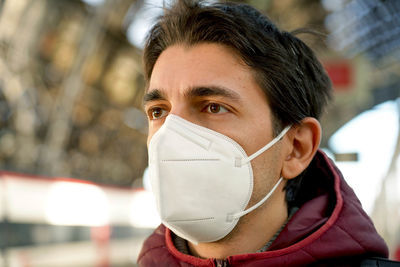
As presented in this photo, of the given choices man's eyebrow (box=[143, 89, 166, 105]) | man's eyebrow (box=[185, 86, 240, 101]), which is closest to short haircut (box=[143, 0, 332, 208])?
man's eyebrow (box=[185, 86, 240, 101])

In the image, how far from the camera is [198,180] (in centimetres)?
172

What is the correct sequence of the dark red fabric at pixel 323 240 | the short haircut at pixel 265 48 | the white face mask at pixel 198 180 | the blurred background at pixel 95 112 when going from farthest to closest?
1. the blurred background at pixel 95 112
2. the short haircut at pixel 265 48
3. the white face mask at pixel 198 180
4. the dark red fabric at pixel 323 240

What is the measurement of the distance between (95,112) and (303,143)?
15.2 m

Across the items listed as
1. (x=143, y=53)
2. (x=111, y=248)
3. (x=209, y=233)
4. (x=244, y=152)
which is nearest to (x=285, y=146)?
(x=244, y=152)

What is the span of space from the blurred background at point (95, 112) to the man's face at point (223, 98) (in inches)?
18.7

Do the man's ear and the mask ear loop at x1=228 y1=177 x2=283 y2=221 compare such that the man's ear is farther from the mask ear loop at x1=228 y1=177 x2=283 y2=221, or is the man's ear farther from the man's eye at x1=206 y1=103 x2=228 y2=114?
the man's eye at x1=206 y1=103 x2=228 y2=114

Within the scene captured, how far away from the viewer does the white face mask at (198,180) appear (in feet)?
5.59

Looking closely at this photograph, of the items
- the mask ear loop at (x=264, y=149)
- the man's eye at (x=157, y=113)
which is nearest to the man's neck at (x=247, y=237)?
the mask ear loop at (x=264, y=149)

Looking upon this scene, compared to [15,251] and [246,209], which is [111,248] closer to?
[15,251]

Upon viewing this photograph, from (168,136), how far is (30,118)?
32.0 ft

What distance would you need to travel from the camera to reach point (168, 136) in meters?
1.76

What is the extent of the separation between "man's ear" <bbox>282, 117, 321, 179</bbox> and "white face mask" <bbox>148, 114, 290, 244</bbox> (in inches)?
9.4

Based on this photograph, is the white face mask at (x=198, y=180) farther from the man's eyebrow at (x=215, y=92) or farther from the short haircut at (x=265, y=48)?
the short haircut at (x=265, y=48)

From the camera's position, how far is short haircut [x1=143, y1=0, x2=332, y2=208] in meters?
1.84
